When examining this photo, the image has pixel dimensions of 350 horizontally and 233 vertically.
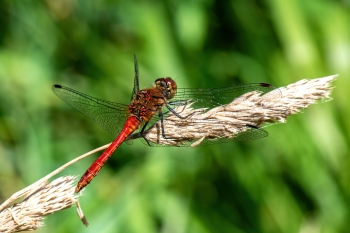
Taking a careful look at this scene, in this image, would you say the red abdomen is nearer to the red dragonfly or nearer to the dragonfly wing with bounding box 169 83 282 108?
the red dragonfly

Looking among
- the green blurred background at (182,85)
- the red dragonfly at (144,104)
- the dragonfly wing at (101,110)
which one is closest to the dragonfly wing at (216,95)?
the red dragonfly at (144,104)

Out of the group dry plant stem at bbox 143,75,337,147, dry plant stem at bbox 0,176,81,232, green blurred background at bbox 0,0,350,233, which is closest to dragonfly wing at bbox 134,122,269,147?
dry plant stem at bbox 143,75,337,147

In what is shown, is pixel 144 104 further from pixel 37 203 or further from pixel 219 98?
pixel 37 203

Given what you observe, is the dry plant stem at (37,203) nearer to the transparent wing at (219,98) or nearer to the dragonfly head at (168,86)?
the transparent wing at (219,98)

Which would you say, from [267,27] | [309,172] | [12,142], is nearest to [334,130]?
[309,172]

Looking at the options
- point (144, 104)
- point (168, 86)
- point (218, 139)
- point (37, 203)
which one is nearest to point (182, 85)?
point (168, 86)

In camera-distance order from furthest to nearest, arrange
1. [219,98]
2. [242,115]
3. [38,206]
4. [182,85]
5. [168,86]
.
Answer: [182,85] → [168,86] → [219,98] → [242,115] → [38,206]
